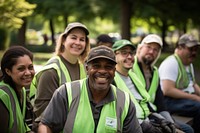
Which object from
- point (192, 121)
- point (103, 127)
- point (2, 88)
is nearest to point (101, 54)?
point (103, 127)

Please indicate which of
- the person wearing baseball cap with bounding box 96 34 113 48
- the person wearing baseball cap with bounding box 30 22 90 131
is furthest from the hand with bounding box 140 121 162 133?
the person wearing baseball cap with bounding box 96 34 113 48

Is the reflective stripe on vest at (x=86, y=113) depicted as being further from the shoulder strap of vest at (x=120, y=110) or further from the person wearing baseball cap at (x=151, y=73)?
the person wearing baseball cap at (x=151, y=73)

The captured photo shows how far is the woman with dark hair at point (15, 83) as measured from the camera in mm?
3121

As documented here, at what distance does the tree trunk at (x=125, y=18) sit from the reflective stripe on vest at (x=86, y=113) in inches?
612

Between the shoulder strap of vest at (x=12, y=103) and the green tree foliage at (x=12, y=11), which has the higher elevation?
the green tree foliage at (x=12, y=11)

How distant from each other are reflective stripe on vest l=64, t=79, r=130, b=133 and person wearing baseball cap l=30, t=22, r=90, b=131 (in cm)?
71

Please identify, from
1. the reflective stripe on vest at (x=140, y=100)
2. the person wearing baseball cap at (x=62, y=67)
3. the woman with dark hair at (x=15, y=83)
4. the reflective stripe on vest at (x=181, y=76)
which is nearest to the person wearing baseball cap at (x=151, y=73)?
the reflective stripe on vest at (x=140, y=100)

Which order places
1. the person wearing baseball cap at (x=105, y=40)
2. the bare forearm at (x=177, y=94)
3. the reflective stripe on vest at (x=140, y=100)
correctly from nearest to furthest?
1. the reflective stripe on vest at (x=140, y=100)
2. the bare forearm at (x=177, y=94)
3. the person wearing baseball cap at (x=105, y=40)

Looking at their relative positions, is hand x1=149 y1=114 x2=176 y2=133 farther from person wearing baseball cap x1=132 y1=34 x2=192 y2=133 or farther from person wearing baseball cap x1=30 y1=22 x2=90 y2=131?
person wearing baseball cap x1=30 y1=22 x2=90 y2=131

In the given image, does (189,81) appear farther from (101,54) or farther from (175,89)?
(101,54)

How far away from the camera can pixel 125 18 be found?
1886cm

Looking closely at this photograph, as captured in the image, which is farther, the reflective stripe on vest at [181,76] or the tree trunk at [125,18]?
the tree trunk at [125,18]

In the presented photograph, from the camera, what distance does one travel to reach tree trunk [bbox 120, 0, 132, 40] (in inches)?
733

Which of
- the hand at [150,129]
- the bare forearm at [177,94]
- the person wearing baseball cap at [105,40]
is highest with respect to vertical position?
the person wearing baseball cap at [105,40]
